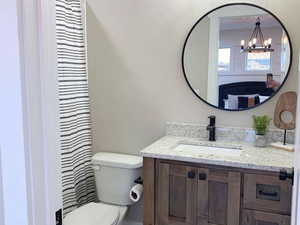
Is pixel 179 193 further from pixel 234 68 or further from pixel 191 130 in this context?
pixel 234 68

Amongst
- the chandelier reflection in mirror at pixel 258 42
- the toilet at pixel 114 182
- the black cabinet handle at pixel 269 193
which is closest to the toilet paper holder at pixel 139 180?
the toilet at pixel 114 182

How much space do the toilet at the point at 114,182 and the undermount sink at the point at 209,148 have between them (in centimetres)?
39

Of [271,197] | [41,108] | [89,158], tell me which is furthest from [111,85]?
[41,108]

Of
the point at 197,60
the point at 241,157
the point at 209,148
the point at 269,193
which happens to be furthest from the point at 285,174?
the point at 197,60

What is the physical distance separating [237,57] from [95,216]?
5.17 feet

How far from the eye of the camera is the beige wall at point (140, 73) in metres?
2.35

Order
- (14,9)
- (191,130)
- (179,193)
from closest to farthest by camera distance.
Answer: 1. (14,9)
2. (179,193)
3. (191,130)

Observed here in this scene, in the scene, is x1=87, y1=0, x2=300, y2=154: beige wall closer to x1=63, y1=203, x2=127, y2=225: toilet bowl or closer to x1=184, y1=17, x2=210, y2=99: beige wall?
x1=184, y1=17, x2=210, y2=99: beige wall

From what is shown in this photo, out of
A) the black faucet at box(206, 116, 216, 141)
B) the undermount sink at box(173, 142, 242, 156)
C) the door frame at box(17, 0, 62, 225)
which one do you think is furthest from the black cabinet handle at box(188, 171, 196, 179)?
the door frame at box(17, 0, 62, 225)

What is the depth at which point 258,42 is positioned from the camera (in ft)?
7.17

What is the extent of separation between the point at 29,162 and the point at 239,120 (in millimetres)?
1817

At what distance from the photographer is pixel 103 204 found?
2369 millimetres

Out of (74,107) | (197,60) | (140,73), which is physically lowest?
(74,107)

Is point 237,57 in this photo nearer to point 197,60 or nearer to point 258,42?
point 258,42
